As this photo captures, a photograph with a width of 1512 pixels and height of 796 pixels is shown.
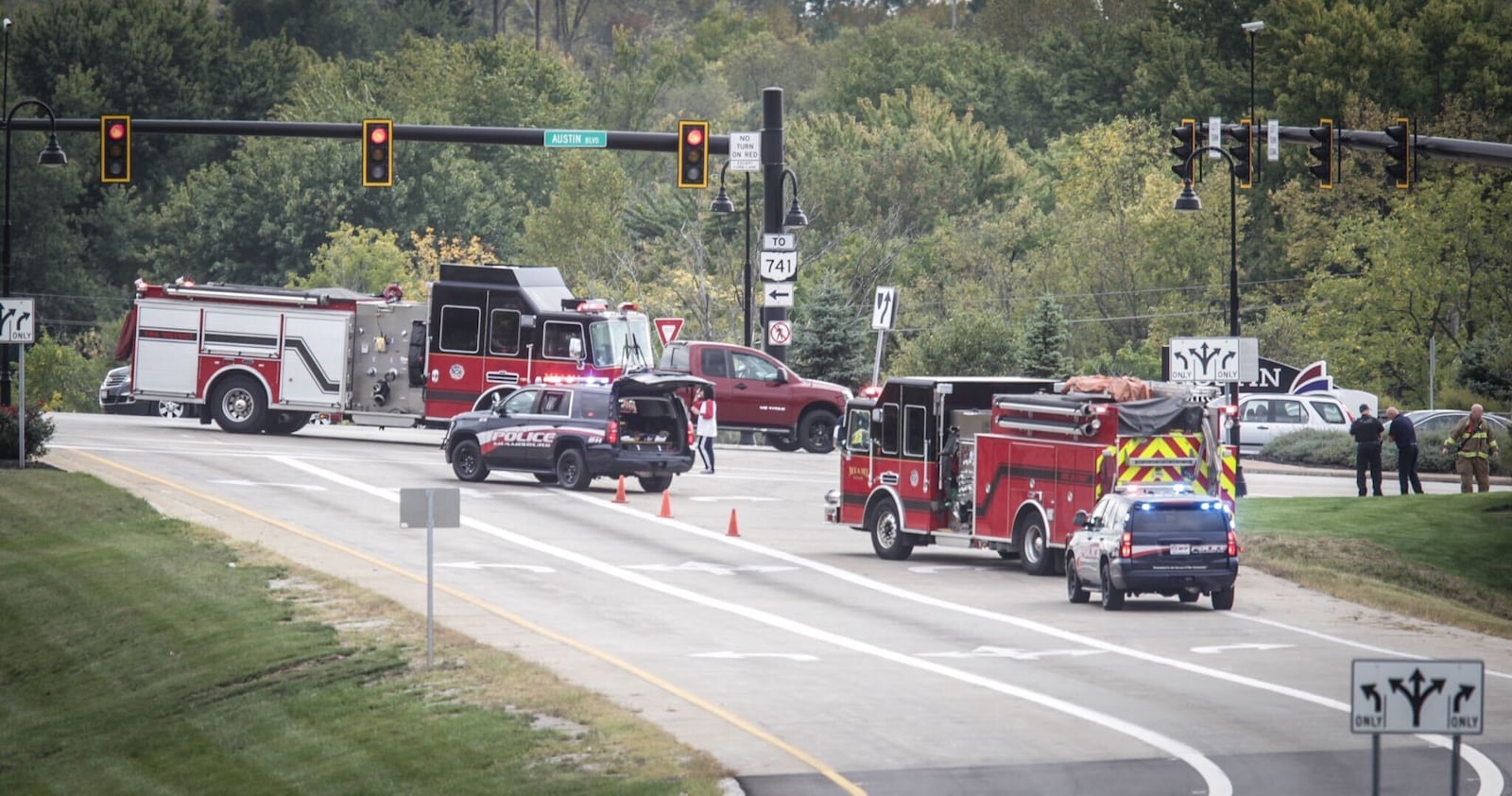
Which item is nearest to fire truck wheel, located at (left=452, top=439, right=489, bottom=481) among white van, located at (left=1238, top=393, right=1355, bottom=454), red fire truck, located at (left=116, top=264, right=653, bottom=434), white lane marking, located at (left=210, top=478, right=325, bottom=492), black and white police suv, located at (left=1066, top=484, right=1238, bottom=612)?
white lane marking, located at (left=210, top=478, right=325, bottom=492)

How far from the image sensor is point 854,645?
2450 cm

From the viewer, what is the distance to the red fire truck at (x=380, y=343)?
145 ft

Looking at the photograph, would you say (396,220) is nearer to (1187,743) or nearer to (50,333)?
(50,333)

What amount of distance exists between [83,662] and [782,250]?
22.1 meters

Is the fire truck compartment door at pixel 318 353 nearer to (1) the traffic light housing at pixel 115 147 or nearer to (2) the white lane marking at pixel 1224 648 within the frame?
(1) the traffic light housing at pixel 115 147

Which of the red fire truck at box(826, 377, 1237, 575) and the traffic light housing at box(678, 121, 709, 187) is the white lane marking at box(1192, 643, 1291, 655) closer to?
A: the red fire truck at box(826, 377, 1237, 575)

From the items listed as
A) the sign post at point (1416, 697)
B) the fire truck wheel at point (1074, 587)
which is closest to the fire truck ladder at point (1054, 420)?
the fire truck wheel at point (1074, 587)

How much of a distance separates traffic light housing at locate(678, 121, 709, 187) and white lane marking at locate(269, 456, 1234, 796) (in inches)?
318

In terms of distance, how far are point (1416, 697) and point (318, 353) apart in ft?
112

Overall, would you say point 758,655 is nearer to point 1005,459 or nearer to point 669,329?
point 1005,459

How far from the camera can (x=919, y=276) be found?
82375 millimetres

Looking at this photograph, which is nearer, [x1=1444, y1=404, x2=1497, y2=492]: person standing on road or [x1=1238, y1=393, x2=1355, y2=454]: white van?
[x1=1444, y1=404, x2=1497, y2=492]: person standing on road

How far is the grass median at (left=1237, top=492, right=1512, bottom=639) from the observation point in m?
30.2

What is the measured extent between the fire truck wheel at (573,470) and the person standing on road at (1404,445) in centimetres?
1381
